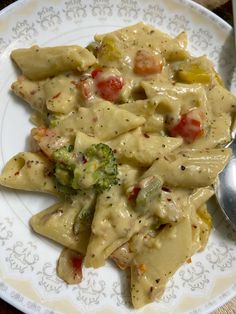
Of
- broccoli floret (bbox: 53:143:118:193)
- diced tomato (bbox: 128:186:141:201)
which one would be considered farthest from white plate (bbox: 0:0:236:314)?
diced tomato (bbox: 128:186:141:201)

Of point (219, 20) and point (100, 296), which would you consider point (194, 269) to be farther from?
point (219, 20)

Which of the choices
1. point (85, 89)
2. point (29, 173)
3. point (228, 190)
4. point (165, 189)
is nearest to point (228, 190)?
point (228, 190)

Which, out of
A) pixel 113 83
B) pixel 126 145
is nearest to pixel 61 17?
pixel 113 83

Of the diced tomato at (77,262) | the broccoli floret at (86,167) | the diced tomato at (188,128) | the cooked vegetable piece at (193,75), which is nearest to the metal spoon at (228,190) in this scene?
the diced tomato at (188,128)

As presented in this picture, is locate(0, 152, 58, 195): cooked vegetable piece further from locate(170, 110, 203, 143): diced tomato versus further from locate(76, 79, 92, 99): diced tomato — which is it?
locate(170, 110, 203, 143): diced tomato

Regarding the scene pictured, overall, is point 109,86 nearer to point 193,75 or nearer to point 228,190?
point 193,75

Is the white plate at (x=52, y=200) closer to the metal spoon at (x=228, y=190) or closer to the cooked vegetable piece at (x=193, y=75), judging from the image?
the metal spoon at (x=228, y=190)
